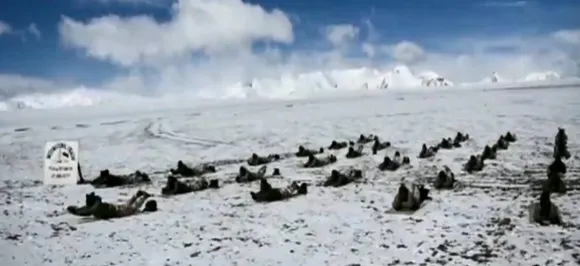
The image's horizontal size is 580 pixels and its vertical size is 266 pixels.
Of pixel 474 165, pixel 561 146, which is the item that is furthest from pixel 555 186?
pixel 561 146

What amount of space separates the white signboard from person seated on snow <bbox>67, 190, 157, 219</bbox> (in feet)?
3.68

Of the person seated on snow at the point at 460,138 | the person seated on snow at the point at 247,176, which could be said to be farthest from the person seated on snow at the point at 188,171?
the person seated on snow at the point at 460,138

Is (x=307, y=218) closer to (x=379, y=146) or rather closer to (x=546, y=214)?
(x=546, y=214)

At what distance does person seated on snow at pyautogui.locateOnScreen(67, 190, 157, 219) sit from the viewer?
6.04 metres

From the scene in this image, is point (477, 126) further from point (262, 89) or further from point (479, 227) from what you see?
point (262, 89)

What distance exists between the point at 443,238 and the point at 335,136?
9.88 meters

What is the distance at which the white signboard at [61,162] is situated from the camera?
7121mm

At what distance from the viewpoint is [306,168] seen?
32.2 feet

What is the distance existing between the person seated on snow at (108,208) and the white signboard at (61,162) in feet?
3.68

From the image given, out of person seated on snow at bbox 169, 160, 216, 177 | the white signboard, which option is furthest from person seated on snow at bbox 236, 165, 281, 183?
the white signboard

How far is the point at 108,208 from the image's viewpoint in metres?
6.06

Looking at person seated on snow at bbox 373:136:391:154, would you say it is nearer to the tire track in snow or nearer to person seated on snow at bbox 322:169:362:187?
person seated on snow at bbox 322:169:362:187

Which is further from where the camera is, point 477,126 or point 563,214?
point 477,126

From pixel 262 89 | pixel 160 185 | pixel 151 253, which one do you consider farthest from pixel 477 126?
pixel 262 89
